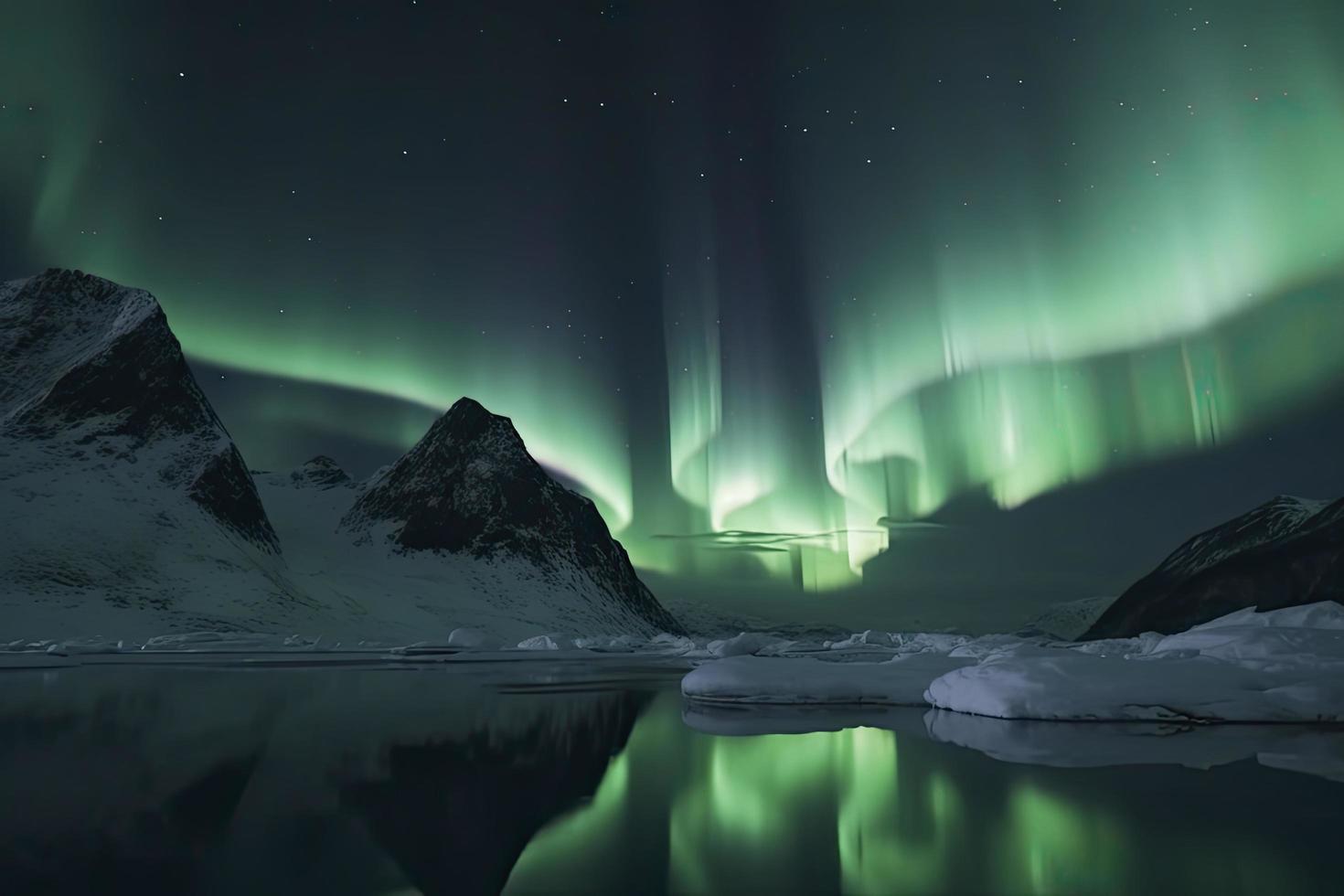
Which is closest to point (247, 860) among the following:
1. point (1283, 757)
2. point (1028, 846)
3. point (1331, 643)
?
point (1028, 846)

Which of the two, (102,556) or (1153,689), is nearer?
(1153,689)

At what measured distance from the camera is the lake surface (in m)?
7.17

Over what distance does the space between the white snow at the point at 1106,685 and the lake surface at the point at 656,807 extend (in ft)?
4.09

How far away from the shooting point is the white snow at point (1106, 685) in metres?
19.6

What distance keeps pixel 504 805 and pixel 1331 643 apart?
85.0 ft

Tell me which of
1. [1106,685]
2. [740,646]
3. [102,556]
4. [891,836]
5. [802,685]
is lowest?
[891,836]

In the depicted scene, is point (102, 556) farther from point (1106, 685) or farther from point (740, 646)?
point (1106, 685)

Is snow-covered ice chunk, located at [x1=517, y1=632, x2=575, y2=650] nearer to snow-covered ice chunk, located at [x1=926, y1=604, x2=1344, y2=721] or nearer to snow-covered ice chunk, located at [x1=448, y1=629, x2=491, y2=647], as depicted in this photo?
snow-covered ice chunk, located at [x1=448, y1=629, x2=491, y2=647]

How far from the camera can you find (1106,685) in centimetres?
1994

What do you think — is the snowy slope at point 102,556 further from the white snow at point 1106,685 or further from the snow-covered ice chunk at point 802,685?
the white snow at point 1106,685

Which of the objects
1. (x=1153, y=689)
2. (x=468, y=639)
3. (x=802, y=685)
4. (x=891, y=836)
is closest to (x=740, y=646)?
(x=802, y=685)

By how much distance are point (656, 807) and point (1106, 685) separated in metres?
13.7

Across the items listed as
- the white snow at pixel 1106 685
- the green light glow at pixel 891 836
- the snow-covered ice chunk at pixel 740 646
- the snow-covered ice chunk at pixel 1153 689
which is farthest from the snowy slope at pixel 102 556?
the green light glow at pixel 891 836

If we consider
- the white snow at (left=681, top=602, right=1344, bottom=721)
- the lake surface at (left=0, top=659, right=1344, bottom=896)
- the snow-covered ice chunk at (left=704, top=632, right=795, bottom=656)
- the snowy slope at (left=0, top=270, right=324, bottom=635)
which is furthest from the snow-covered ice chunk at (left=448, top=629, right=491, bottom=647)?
the lake surface at (left=0, top=659, right=1344, bottom=896)
